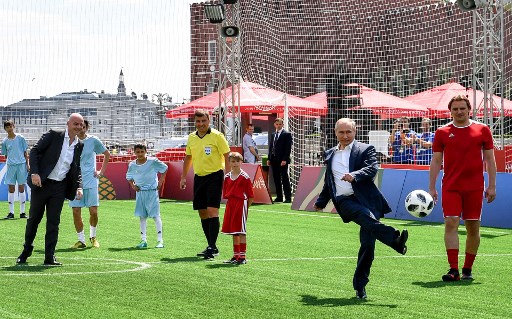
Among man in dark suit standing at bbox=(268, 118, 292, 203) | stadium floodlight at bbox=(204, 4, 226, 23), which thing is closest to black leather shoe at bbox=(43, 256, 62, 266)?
man in dark suit standing at bbox=(268, 118, 292, 203)

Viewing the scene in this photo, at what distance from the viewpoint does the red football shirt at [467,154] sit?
1071 cm

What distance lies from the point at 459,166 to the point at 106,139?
78.9 ft

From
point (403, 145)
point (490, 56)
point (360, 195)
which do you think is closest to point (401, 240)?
point (360, 195)

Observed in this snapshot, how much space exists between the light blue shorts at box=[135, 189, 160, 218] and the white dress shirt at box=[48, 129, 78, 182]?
2472 millimetres

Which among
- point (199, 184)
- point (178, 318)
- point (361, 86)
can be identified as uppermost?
point (361, 86)

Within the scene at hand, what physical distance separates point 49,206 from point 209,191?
2.30m

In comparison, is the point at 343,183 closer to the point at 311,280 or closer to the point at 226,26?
the point at 311,280

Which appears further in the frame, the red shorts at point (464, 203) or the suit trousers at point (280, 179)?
the suit trousers at point (280, 179)

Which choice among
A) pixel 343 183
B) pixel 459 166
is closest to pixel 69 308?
pixel 343 183

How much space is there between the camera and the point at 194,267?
467 inches

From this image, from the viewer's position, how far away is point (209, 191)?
1359 centimetres

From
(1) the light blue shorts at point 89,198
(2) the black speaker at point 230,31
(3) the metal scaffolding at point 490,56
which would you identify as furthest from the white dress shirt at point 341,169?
(2) the black speaker at point 230,31

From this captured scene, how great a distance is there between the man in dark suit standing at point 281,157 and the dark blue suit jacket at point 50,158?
41.9 feet

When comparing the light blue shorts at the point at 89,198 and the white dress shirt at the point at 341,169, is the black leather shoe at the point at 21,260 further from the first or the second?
the white dress shirt at the point at 341,169
